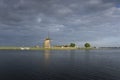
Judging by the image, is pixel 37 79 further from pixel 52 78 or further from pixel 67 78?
pixel 67 78

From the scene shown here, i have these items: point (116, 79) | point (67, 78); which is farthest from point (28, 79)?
point (116, 79)

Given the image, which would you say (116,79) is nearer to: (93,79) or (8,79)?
(93,79)

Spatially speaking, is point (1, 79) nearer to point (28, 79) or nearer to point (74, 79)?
point (28, 79)

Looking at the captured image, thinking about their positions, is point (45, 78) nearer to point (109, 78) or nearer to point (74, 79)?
point (74, 79)

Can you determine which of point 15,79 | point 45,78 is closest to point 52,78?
point 45,78

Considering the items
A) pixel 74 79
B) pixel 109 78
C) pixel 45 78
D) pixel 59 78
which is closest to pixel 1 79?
pixel 45 78

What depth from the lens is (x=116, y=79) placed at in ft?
160

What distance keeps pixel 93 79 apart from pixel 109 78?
4667 millimetres

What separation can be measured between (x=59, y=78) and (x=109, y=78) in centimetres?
1271

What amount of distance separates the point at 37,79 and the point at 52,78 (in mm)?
3900

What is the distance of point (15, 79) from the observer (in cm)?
4788

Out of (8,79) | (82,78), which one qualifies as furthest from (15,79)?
(82,78)

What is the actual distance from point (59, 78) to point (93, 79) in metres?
8.41

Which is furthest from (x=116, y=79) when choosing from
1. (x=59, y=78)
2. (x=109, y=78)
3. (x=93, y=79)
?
(x=59, y=78)
